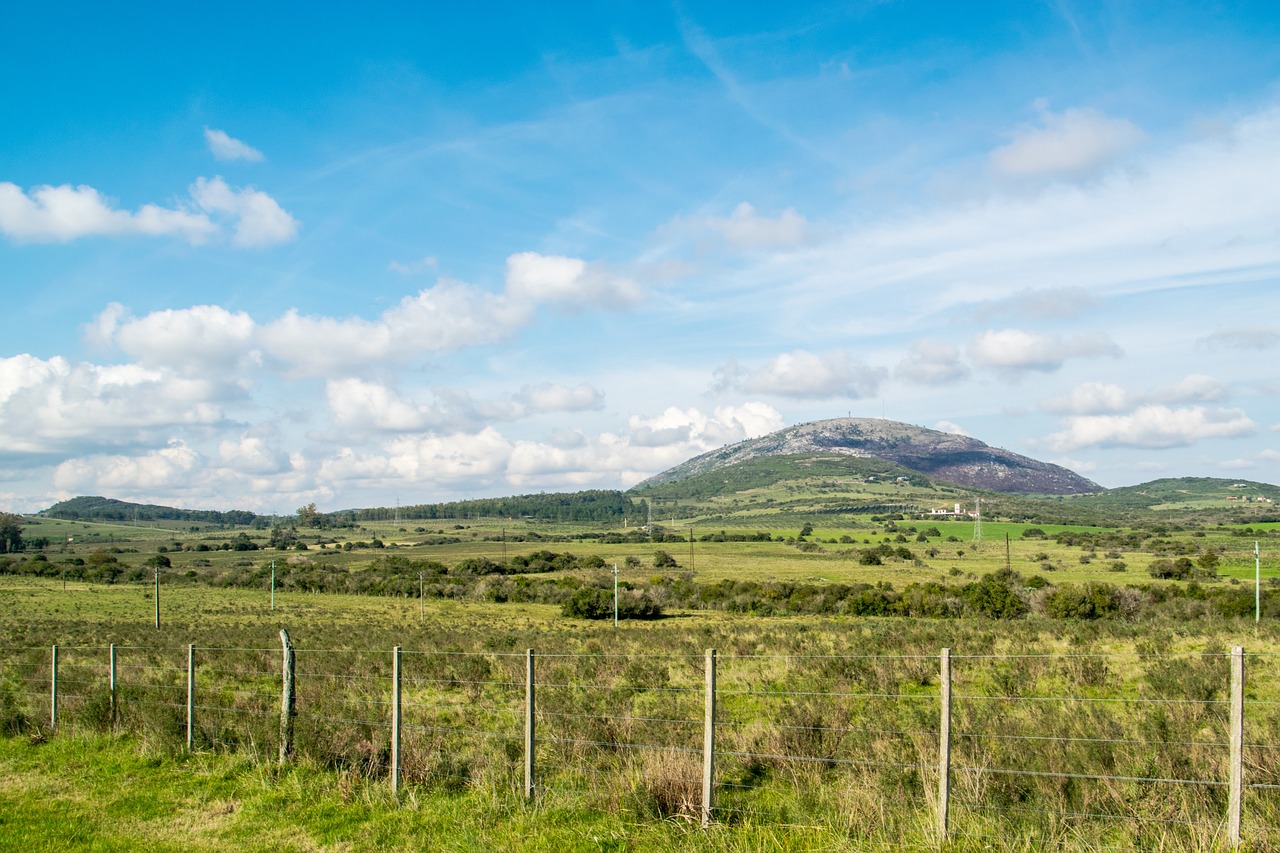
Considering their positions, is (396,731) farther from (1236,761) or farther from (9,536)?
(9,536)

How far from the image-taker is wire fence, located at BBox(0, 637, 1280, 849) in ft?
23.8

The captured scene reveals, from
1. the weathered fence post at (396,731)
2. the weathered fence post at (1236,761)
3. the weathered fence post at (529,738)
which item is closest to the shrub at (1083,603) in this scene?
the weathered fence post at (1236,761)

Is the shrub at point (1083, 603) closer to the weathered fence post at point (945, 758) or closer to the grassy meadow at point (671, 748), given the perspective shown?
the grassy meadow at point (671, 748)

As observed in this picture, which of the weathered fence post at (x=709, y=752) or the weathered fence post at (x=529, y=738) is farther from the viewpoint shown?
the weathered fence post at (x=529, y=738)

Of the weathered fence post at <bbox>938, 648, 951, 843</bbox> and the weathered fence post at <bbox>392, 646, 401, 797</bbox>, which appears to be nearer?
the weathered fence post at <bbox>938, 648, 951, 843</bbox>

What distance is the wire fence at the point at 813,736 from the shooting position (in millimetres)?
7254

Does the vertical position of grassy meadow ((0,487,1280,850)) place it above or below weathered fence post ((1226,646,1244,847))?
below

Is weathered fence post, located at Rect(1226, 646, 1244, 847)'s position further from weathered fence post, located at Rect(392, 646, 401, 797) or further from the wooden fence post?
the wooden fence post

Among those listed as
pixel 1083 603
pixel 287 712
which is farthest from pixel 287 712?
pixel 1083 603

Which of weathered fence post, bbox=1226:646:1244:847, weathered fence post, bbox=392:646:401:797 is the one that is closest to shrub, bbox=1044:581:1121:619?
weathered fence post, bbox=1226:646:1244:847

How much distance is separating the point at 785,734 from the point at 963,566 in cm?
7620

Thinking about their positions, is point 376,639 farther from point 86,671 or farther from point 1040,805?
point 1040,805

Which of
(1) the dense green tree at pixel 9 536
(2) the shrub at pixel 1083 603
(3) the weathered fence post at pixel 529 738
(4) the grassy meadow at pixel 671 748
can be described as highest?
(3) the weathered fence post at pixel 529 738

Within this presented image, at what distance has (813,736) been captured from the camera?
1078cm
